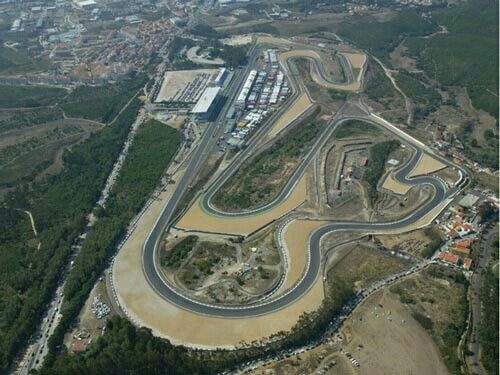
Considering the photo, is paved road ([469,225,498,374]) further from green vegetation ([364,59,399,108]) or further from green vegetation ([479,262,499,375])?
green vegetation ([364,59,399,108])

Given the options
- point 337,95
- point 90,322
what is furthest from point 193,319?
point 337,95

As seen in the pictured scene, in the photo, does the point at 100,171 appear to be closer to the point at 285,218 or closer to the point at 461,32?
the point at 285,218

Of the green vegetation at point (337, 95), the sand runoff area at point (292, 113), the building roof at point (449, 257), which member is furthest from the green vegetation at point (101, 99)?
the building roof at point (449, 257)

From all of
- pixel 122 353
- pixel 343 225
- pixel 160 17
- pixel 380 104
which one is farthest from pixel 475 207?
pixel 160 17

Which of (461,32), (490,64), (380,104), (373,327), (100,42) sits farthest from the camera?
(100,42)

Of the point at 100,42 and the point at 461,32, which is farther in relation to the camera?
the point at 100,42

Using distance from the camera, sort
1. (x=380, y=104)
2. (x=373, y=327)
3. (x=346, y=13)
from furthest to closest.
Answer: (x=346, y=13), (x=380, y=104), (x=373, y=327)

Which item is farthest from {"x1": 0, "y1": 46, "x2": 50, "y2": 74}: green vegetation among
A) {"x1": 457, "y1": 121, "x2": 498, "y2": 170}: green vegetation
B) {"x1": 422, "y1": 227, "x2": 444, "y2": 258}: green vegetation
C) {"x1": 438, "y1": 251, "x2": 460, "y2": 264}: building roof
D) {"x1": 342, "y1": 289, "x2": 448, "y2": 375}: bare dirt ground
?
{"x1": 342, "y1": 289, "x2": 448, "y2": 375}: bare dirt ground

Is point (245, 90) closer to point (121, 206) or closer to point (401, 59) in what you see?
point (121, 206)
